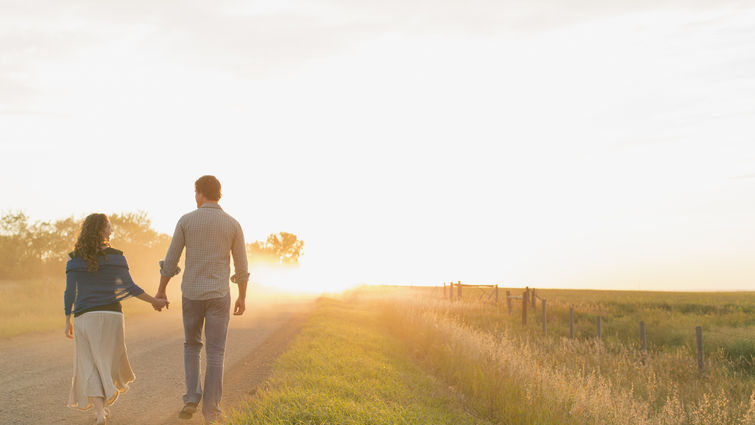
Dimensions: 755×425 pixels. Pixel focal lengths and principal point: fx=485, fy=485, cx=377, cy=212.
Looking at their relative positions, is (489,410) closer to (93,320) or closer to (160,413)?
(160,413)

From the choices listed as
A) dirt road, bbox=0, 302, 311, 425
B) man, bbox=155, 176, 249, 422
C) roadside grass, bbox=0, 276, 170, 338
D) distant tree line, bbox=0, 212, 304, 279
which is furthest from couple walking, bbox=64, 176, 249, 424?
distant tree line, bbox=0, 212, 304, 279

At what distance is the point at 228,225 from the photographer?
5.48 metres

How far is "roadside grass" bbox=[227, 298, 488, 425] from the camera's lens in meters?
5.02

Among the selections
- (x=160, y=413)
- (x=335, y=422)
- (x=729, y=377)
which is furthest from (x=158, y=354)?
(x=729, y=377)

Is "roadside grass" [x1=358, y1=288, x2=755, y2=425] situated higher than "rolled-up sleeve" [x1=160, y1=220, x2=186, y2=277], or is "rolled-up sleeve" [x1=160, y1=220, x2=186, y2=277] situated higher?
"rolled-up sleeve" [x1=160, y1=220, x2=186, y2=277]

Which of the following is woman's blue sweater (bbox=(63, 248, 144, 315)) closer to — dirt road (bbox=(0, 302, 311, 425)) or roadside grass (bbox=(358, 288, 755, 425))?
dirt road (bbox=(0, 302, 311, 425))

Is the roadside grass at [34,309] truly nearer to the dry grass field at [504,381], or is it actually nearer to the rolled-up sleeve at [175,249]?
the dry grass field at [504,381]

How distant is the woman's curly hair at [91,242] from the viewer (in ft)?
16.5

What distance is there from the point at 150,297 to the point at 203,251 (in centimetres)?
73

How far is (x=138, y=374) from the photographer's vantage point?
26.2 feet

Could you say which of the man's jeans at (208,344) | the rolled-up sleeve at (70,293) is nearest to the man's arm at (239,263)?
the man's jeans at (208,344)

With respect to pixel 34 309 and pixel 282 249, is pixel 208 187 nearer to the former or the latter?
pixel 34 309

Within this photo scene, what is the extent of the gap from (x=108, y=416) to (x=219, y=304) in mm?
1771

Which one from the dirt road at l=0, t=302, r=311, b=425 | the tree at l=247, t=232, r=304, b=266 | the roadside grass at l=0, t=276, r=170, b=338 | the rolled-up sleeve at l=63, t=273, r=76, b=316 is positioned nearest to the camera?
the rolled-up sleeve at l=63, t=273, r=76, b=316
